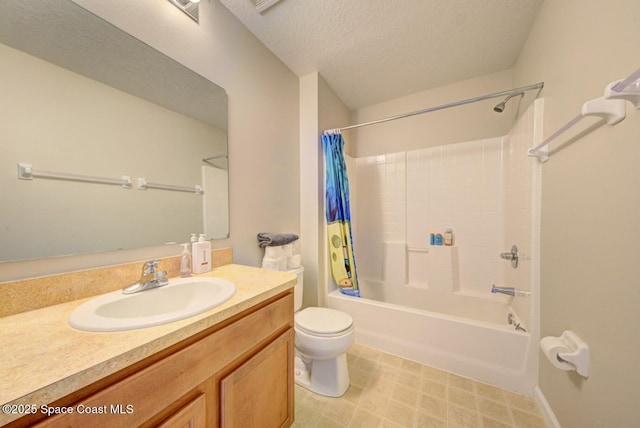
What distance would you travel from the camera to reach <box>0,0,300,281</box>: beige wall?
0.97 metres

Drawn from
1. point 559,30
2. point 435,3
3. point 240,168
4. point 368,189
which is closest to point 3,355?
point 240,168

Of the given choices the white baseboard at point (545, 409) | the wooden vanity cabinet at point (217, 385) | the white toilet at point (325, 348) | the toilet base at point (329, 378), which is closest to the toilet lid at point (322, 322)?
the white toilet at point (325, 348)

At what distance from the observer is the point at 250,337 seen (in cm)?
80

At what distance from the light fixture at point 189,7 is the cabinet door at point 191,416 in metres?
1.68

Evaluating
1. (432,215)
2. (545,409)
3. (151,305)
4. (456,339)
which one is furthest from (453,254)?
(151,305)

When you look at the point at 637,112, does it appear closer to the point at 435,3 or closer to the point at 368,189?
the point at 435,3

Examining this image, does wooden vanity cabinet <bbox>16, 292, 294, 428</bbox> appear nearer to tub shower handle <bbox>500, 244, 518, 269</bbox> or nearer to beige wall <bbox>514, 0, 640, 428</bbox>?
beige wall <bbox>514, 0, 640, 428</bbox>

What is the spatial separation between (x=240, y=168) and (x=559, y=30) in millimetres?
1908

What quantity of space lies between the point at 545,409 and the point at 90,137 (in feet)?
8.07

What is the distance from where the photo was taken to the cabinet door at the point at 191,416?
54cm

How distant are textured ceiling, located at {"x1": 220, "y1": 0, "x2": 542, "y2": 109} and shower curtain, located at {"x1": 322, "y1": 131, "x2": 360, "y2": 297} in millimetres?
614

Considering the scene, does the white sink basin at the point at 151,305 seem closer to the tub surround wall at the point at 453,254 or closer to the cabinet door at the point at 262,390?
the cabinet door at the point at 262,390

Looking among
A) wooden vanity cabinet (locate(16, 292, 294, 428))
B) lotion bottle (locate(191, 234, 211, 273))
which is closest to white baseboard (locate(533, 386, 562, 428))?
wooden vanity cabinet (locate(16, 292, 294, 428))

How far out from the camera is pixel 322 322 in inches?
54.2
